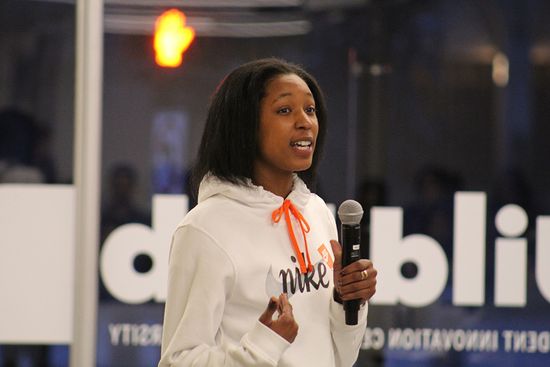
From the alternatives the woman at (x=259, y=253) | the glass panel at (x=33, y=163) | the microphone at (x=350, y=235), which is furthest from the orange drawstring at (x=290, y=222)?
the glass panel at (x=33, y=163)

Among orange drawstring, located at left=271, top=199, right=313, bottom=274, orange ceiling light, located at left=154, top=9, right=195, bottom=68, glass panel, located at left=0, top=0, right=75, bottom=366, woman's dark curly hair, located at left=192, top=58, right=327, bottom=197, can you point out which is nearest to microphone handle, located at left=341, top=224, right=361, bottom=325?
orange drawstring, located at left=271, top=199, right=313, bottom=274

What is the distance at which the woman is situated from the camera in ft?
5.64

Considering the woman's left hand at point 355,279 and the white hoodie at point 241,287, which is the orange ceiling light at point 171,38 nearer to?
the white hoodie at point 241,287

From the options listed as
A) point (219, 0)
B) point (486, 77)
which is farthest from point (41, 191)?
point (486, 77)

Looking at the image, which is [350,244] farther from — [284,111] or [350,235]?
[284,111]

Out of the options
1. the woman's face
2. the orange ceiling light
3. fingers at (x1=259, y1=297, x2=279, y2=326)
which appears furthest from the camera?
the orange ceiling light

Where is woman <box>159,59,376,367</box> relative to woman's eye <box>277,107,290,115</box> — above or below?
below

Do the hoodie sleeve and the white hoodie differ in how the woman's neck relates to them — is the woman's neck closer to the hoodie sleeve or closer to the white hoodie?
the white hoodie

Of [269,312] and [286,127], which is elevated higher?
[286,127]

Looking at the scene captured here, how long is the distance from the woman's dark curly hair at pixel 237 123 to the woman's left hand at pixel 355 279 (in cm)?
27

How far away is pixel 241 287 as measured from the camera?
1.75 metres

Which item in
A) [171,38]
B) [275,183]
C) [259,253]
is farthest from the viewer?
[171,38]

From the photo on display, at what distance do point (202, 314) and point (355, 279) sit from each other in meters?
0.30

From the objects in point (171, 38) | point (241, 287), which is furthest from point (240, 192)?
point (171, 38)
